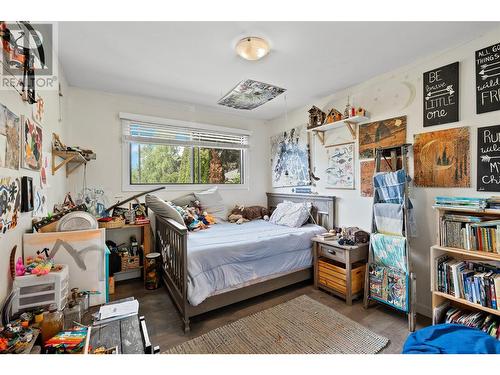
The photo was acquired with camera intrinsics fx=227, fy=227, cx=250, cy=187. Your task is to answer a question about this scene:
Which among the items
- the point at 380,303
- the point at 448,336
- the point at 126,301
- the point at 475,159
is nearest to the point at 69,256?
the point at 126,301

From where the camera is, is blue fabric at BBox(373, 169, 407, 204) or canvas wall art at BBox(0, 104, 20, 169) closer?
canvas wall art at BBox(0, 104, 20, 169)

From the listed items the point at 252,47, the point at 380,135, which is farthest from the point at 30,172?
the point at 380,135

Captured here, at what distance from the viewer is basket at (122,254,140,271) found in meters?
2.77

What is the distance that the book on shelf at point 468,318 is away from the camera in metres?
1.56

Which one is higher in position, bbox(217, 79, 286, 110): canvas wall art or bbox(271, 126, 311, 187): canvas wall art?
bbox(217, 79, 286, 110): canvas wall art

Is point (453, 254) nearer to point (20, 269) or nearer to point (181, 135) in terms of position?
point (20, 269)

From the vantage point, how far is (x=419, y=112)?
215cm

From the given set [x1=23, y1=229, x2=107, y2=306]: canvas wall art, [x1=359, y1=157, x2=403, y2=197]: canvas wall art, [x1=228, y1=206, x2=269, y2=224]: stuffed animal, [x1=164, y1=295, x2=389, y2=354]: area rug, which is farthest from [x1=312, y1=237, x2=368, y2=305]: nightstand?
[x1=23, y1=229, x2=107, y2=306]: canvas wall art

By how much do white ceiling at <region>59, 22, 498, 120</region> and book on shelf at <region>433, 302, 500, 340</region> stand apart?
2127 mm

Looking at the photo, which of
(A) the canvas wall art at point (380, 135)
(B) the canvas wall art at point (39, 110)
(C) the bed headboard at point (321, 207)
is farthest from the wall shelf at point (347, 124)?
(B) the canvas wall art at point (39, 110)

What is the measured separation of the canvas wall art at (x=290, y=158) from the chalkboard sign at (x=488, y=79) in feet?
6.06

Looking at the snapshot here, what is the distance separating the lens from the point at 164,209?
2.50 m

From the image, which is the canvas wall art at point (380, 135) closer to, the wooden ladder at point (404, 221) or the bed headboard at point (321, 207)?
the wooden ladder at point (404, 221)

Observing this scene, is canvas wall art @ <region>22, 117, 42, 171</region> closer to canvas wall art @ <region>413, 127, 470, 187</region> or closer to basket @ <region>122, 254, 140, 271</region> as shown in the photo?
basket @ <region>122, 254, 140, 271</region>
